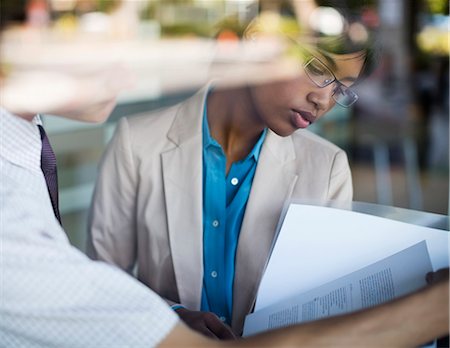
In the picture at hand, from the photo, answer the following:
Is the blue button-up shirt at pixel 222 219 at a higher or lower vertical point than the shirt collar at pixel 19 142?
lower

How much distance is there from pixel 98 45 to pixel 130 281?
2522mm

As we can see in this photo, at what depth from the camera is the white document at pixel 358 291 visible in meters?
0.87

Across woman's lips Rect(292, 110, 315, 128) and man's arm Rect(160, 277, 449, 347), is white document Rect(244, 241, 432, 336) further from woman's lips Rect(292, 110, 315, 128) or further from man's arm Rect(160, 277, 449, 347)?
woman's lips Rect(292, 110, 315, 128)

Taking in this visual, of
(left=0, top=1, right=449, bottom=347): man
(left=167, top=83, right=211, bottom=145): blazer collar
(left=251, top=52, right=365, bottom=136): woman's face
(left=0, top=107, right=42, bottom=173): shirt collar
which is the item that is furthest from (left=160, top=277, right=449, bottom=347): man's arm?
(left=167, top=83, right=211, bottom=145): blazer collar

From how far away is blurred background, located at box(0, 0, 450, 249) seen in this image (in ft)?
5.15

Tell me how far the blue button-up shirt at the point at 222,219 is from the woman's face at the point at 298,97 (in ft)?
0.16

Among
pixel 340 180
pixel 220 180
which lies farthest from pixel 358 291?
pixel 220 180

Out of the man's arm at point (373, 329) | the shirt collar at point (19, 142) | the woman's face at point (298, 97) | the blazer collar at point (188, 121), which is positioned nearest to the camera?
Result: the man's arm at point (373, 329)

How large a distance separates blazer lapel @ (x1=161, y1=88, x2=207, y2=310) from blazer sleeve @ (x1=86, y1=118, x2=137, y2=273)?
0.08m

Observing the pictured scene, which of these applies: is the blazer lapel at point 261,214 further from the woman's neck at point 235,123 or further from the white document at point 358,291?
the white document at point 358,291

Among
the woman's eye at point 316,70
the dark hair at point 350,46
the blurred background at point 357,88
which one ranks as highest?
the dark hair at point 350,46

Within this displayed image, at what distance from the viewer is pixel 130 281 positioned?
74 cm

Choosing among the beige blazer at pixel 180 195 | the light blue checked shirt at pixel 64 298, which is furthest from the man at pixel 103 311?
the beige blazer at pixel 180 195

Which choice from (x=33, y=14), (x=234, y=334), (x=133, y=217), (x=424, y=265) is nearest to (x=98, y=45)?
(x=33, y=14)
